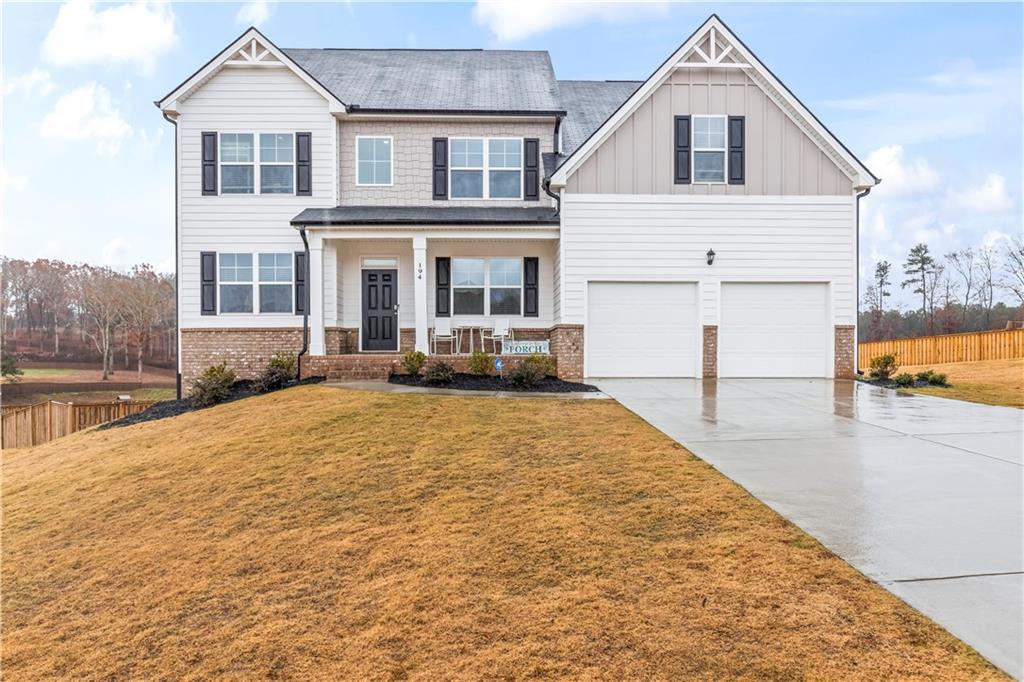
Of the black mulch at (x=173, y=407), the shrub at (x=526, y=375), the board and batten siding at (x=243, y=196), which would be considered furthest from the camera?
the board and batten siding at (x=243, y=196)

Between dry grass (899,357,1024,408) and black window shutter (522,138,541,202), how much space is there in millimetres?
9948

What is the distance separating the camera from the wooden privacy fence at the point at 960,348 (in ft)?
71.6

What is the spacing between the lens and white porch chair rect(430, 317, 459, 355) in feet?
50.9

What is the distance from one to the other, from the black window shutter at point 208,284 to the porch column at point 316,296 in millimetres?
2717

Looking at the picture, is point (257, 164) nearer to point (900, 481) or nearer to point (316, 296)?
point (316, 296)

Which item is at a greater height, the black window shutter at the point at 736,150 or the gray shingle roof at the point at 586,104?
the gray shingle roof at the point at 586,104

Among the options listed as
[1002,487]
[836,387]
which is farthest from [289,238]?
[1002,487]

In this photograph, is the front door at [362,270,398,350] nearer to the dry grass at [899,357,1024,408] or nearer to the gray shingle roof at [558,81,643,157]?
the gray shingle roof at [558,81,643,157]

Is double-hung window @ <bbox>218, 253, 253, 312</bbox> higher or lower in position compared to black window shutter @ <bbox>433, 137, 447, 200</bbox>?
lower

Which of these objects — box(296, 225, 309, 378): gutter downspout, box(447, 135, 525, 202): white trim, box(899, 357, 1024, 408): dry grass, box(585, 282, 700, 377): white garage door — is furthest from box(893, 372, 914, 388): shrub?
box(296, 225, 309, 378): gutter downspout

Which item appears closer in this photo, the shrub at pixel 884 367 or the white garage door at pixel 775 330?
the shrub at pixel 884 367

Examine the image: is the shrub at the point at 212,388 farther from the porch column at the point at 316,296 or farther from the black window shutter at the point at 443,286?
the black window shutter at the point at 443,286

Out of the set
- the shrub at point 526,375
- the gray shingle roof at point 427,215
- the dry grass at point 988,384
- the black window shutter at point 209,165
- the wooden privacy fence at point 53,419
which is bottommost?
the wooden privacy fence at point 53,419

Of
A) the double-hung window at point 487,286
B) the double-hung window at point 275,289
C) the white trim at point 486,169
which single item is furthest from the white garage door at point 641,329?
the double-hung window at point 275,289
